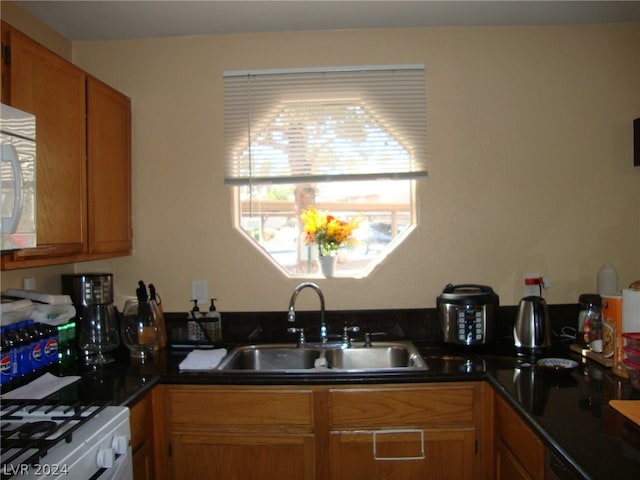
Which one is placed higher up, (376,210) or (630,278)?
(376,210)

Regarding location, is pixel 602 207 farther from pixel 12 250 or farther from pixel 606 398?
pixel 12 250

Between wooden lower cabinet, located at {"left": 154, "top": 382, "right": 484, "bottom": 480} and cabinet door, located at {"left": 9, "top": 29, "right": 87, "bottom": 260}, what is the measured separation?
0.73 meters

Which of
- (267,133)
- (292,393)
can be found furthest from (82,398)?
(267,133)

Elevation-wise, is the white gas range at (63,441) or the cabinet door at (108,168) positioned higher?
the cabinet door at (108,168)

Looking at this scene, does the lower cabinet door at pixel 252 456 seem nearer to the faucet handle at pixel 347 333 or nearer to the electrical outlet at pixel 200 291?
the faucet handle at pixel 347 333

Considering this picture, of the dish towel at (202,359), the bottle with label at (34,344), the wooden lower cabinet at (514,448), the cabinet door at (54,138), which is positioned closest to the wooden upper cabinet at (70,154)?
the cabinet door at (54,138)

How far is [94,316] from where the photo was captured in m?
2.23

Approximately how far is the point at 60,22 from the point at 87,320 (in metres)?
1.44

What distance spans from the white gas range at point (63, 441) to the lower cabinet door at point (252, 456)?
391 millimetres

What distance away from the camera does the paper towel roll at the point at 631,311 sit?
1.78 metres

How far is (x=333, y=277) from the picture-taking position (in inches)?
99.4

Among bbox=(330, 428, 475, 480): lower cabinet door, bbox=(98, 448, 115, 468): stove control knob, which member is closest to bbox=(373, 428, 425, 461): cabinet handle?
bbox=(330, 428, 475, 480): lower cabinet door

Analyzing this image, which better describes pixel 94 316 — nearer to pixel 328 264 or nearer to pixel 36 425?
pixel 36 425

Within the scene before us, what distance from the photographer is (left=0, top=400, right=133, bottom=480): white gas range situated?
1.19 m
